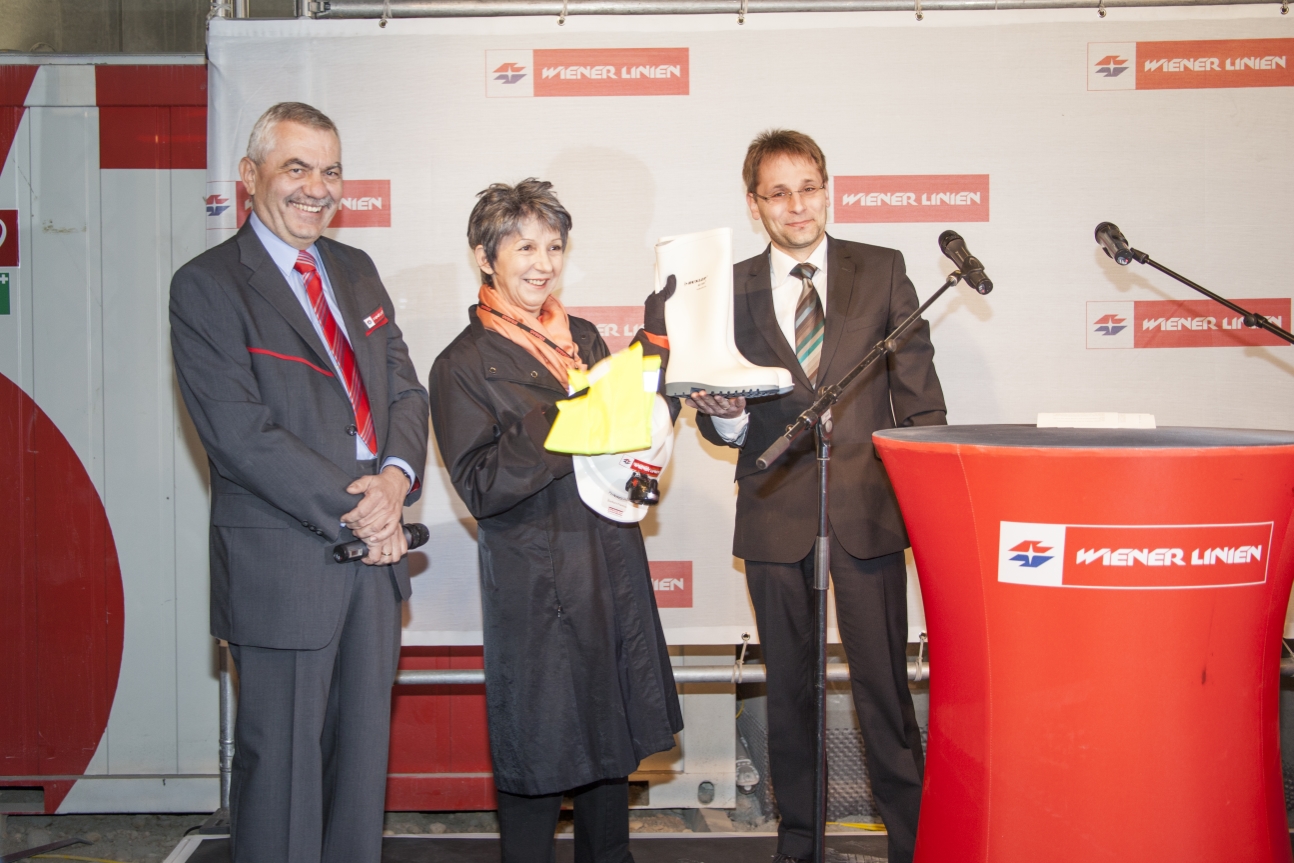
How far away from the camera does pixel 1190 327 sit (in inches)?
115

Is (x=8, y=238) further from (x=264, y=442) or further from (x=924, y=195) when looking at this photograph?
(x=924, y=195)

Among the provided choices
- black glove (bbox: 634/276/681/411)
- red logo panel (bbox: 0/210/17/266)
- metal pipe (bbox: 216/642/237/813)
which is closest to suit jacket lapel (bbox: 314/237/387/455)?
black glove (bbox: 634/276/681/411)

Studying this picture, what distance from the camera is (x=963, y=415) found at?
295 cm

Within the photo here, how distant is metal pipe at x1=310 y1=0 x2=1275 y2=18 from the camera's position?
9.47 ft

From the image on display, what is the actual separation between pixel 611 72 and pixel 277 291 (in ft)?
4.72

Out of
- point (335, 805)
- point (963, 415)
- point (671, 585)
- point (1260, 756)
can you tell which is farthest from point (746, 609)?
point (1260, 756)

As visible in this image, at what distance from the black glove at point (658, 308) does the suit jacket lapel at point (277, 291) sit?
710mm

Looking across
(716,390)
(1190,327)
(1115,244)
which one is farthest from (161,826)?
(1190,327)

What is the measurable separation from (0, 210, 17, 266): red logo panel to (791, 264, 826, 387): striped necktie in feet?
9.11

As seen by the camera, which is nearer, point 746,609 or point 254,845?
point 254,845

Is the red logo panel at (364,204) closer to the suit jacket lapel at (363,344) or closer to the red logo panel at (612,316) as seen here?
the red logo panel at (612,316)

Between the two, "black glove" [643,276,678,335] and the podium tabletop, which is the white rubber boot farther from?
the podium tabletop

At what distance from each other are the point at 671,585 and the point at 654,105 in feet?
4.90

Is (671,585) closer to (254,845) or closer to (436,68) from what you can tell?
(254,845)
